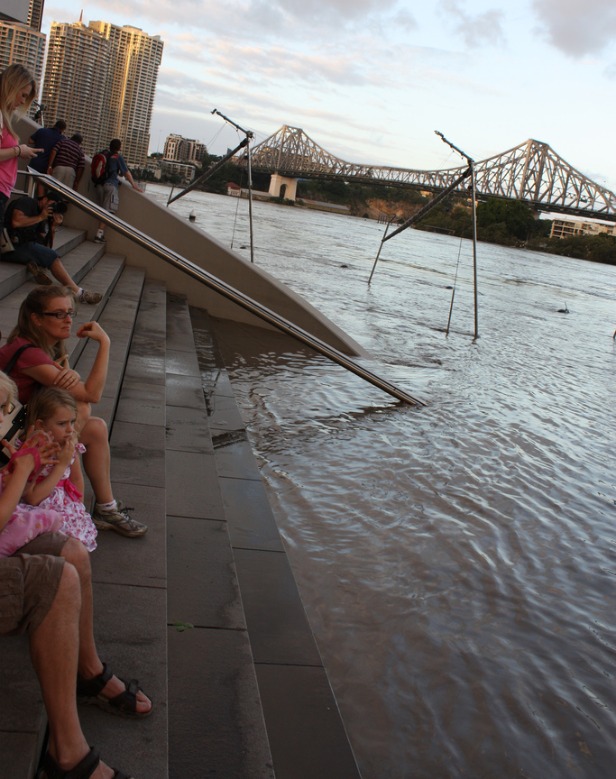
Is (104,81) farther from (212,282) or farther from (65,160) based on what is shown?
(212,282)

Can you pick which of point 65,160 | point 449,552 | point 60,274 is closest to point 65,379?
point 449,552

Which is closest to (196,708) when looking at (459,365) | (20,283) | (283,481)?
(283,481)

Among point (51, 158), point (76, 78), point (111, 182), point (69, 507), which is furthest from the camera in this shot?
point (76, 78)

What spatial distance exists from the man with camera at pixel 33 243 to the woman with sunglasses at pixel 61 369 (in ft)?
10.6

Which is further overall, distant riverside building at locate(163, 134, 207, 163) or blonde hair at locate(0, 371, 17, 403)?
distant riverside building at locate(163, 134, 207, 163)

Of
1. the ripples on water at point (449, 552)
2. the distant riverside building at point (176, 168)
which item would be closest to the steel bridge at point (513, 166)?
the distant riverside building at point (176, 168)

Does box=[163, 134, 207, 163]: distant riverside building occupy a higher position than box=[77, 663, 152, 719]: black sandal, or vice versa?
box=[163, 134, 207, 163]: distant riverside building

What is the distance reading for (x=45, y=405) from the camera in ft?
8.02

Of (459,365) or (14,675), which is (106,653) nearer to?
(14,675)

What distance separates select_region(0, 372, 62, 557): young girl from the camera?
7.07 feet

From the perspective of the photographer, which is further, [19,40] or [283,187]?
[283,187]

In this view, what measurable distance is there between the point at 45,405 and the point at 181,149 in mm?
57764

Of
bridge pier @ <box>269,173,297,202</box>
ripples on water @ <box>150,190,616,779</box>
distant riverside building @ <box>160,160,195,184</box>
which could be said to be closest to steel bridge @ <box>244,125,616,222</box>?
bridge pier @ <box>269,173,297,202</box>

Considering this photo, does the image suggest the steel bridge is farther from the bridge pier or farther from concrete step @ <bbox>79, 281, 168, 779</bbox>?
concrete step @ <bbox>79, 281, 168, 779</bbox>
